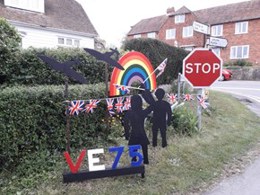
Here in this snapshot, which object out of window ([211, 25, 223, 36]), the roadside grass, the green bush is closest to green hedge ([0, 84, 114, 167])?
the roadside grass

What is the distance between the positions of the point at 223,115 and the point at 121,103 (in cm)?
475

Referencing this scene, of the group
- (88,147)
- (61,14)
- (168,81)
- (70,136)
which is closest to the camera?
(70,136)

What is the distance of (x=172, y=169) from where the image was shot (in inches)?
170

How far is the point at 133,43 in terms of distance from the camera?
26.5ft

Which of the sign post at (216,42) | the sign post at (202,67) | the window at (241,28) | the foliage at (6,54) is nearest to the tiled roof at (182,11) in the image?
the window at (241,28)

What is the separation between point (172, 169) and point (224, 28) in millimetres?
33150

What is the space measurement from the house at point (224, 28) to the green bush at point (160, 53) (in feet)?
62.6

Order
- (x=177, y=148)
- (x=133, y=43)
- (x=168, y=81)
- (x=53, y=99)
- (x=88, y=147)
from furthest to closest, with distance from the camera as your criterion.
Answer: (x=168, y=81), (x=133, y=43), (x=177, y=148), (x=88, y=147), (x=53, y=99)

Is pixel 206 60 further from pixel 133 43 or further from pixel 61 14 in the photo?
pixel 61 14

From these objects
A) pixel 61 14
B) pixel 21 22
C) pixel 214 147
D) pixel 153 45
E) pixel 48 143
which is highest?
pixel 61 14

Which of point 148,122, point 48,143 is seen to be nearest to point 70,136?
point 48,143

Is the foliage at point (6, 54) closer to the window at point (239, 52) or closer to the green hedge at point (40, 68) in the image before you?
the green hedge at point (40, 68)

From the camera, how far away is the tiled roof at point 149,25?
40125 mm

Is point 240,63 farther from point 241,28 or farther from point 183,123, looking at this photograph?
point 183,123
